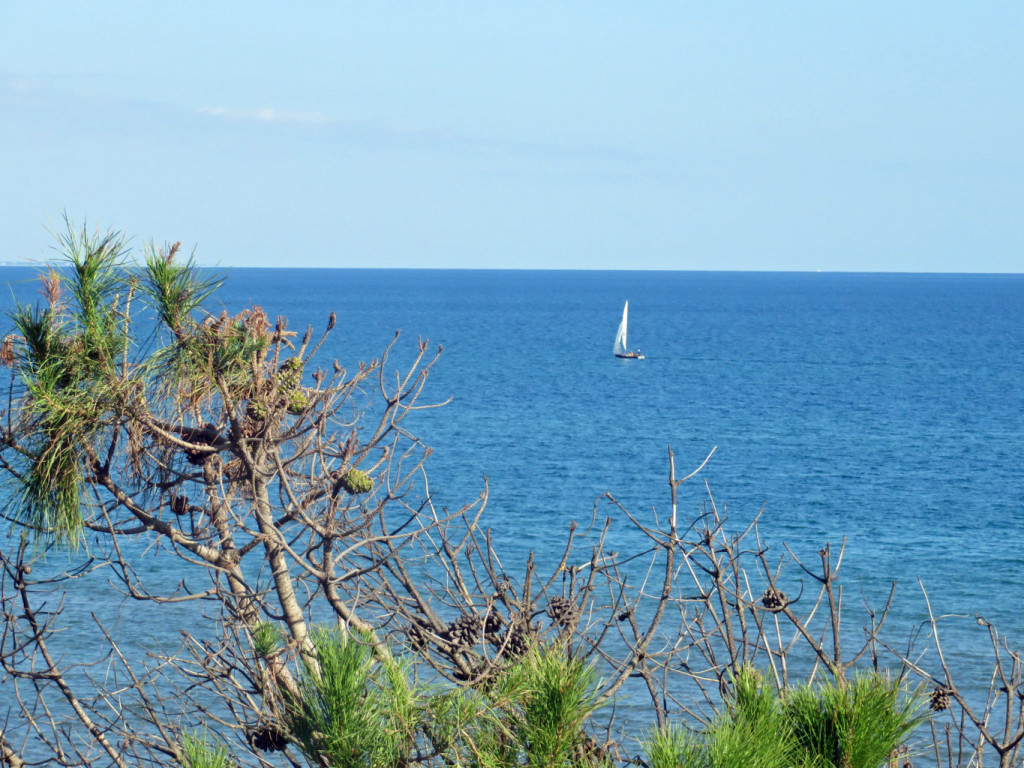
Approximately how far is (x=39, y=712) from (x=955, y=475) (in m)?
31.1

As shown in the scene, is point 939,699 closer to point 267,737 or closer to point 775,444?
point 267,737

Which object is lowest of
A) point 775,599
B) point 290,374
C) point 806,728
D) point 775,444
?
point 775,444

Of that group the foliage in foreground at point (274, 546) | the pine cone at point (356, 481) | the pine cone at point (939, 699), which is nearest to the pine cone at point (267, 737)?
the foliage in foreground at point (274, 546)

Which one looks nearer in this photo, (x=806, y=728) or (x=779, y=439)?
(x=806, y=728)

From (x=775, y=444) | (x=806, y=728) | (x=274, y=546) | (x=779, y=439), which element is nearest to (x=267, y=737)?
(x=274, y=546)

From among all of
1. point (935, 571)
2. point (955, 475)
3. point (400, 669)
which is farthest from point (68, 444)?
point (955, 475)

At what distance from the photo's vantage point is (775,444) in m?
43.8

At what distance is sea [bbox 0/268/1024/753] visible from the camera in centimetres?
2564

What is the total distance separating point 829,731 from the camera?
3.33 meters

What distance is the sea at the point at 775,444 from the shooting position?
25641 mm

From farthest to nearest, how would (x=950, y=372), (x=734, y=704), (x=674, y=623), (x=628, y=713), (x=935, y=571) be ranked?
(x=950, y=372) < (x=935, y=571) < (x=674, y=623) < (x=628, y=713) < (x=734, y=704)

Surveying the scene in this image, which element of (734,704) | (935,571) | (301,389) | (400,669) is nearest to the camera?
(400,669)

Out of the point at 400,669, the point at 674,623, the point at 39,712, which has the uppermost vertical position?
the point at 400,669

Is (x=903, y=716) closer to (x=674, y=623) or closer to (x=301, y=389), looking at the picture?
(x=301, y=389)
